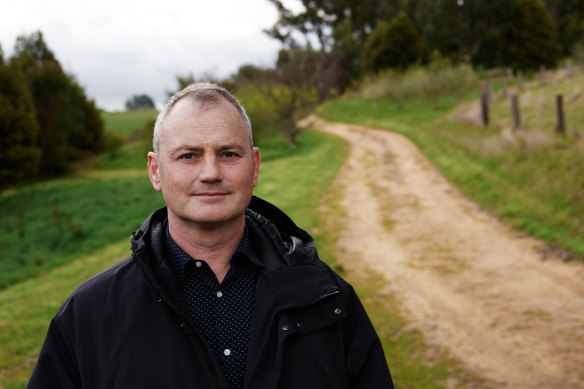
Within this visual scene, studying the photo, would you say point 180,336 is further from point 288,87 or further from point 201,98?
point 288,87

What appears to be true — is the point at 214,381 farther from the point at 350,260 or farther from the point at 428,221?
the point at 428,221

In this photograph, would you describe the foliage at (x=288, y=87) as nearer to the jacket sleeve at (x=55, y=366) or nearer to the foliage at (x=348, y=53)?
the foliage at (x=348, y=53)

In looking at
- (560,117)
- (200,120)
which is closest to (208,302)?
(200,120)

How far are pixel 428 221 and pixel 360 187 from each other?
452 cm

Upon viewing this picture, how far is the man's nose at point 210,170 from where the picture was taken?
2.23 m

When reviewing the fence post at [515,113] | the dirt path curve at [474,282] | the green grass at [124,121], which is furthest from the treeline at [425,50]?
the green grass at [124,121]

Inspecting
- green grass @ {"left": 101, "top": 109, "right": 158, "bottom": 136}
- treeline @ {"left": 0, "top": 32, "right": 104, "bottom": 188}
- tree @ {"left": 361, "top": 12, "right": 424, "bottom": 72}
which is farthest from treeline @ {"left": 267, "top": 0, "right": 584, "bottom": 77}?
green grass @ {"left": 101, "top": 109, "right": 158, "bottom": 136}

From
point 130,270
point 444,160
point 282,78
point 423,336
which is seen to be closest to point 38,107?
point 282,78

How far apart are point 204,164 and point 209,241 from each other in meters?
0.38

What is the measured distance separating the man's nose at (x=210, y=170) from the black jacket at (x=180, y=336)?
418 mm

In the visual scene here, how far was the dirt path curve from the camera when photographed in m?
5.94

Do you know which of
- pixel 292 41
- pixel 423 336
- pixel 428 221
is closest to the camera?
pixel 423 336

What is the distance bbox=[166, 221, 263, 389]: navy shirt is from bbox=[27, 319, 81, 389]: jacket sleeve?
0.54 m

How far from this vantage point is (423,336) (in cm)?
668
